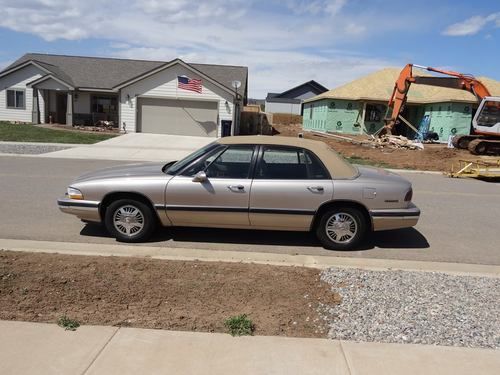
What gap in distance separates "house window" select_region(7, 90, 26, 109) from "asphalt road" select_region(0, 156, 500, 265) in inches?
935

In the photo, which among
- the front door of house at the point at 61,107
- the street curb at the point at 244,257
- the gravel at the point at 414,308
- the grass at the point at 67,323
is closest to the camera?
the grass at the point at 67,323

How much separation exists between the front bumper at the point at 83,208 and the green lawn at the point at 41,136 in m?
17.2

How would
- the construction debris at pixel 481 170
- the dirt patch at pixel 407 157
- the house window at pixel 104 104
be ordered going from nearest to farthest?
Result: the construction debris at pixel 481 170 → the dirt patch at pixel 407 157 → the house window at pixel 104 104

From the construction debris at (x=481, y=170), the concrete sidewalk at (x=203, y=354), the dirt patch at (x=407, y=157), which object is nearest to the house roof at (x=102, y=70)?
the dirt patch at (x=407, y=157)

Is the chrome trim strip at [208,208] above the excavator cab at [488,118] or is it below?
below

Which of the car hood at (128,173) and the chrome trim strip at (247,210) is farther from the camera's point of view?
the car hood at (128,173)

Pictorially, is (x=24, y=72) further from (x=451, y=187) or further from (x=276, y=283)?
(x=276, y=283)

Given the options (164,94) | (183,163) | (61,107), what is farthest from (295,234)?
(61,107)

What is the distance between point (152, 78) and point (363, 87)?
58.9ft

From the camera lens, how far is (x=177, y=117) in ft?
97.2

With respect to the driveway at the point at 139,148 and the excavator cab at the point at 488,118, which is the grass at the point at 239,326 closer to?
the driveway at the point at 139,148

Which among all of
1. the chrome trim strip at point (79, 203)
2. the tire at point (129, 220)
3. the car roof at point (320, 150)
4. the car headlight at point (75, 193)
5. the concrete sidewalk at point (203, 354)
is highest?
the car roof at point (320, 150)

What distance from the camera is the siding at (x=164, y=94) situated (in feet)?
95.9

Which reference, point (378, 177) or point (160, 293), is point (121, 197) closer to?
point (160, 293)
